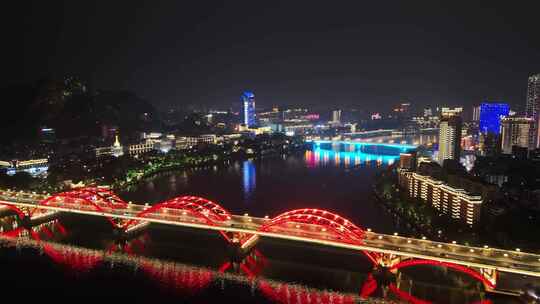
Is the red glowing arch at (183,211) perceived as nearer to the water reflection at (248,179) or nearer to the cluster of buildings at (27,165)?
the water reflection at (248,179)

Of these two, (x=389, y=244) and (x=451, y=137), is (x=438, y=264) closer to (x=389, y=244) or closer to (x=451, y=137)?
(x=389, y=244)

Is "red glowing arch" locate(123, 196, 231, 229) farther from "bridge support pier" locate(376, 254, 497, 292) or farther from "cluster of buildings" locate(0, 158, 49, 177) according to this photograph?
"cluster of buildings" locate(0, 158, 49, 177)

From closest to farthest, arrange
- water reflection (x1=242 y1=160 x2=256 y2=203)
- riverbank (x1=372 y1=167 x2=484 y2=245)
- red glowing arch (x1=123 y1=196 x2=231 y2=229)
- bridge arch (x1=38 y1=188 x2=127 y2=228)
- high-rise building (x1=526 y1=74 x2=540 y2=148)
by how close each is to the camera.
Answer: red glowing arch (x1=123 y1=196 x2=231 y2=229)
riverbank (x1=372 y1=167 x2=484 y2=245)
bridge arch (x1=38 y1=188 x2=127 y2=228)
water reflection (x1=242 y1=160 x2=256 y2=203)
high-rise building (x1=526 y1=74 x2=540 y2=148)

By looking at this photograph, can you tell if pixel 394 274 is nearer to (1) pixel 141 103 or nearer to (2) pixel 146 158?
(2) pixel 146 158

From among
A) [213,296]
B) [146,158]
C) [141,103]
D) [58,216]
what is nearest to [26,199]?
[58,216]

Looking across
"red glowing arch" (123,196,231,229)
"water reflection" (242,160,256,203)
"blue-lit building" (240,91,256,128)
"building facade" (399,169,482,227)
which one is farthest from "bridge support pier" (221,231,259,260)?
"blue-lit building" (240,91,256,128)
